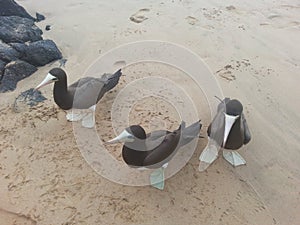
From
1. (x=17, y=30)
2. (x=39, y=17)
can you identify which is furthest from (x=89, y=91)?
(x=39, y=17)

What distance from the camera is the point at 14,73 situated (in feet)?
9.20

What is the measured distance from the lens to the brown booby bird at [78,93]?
230 cm

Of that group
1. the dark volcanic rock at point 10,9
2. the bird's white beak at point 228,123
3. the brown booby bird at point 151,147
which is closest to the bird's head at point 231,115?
the bird's white beak at point 228,123

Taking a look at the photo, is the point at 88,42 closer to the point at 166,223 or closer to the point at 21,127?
the point at 21,127

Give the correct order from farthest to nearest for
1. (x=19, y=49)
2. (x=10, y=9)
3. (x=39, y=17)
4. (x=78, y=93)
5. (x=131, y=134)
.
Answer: (x=39, y=17) → (x=10, y=9) → (x=19, y=49) → (x=78, y=93) → (x=131, y=134)

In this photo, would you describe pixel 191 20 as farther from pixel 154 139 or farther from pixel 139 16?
pixel 154 139

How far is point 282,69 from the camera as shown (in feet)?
9.98

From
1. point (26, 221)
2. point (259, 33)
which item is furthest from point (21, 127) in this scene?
point (259, 33)

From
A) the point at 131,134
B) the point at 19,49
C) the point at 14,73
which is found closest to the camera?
the point at 131,134

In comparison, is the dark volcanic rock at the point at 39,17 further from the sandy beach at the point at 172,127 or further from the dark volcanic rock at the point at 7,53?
the dark volcanic rock at the point at 7,53

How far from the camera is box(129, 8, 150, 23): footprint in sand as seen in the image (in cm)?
370

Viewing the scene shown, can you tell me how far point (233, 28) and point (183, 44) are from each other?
0.64m

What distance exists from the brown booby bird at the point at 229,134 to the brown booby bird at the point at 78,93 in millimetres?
837

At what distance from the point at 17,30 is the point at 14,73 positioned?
1.81 ft
